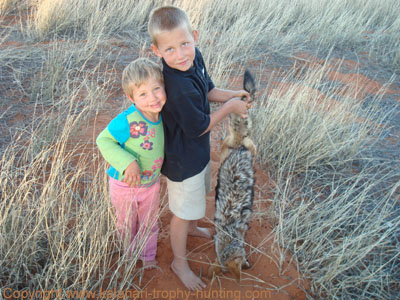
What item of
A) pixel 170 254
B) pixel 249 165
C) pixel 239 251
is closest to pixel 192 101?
pixel 249 165

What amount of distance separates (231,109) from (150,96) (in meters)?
0.60

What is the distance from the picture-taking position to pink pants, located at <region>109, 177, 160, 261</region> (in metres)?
2.21

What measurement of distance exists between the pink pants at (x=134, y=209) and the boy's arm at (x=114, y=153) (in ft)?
0.92

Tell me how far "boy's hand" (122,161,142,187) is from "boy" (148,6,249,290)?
0.31m

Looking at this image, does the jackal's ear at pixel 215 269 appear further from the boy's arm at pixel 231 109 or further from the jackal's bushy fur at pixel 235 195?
the boy's arm at pixel 231 109

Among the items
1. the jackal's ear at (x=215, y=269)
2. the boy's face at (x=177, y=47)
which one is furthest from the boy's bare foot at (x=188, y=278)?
the boy's face at (x=177, y=47)

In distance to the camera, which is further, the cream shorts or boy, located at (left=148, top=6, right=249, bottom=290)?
the cream shorts

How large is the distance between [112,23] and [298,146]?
210 inches

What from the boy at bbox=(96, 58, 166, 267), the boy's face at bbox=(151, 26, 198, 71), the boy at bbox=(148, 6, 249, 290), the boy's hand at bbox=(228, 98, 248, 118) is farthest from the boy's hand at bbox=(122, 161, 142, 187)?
the boy's hand at bbox=(228, 98, 248, 118)

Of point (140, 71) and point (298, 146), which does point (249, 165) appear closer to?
point (140, 71)

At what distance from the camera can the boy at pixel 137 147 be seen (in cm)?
198

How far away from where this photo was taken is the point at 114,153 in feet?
6.47

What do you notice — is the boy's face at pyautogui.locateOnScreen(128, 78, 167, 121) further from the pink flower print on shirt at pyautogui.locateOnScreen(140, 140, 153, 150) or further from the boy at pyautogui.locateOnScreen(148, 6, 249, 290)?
the pink flower print on shirt at pyautogui.locateOnScreen(140, 140, 153, 150)

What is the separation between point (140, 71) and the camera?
1972 mm
